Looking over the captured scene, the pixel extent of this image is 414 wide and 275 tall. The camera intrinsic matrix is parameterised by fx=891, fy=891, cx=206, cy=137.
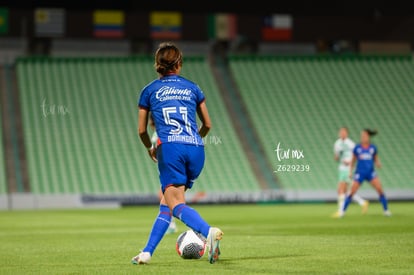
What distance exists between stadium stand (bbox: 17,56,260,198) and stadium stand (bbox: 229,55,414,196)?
68.2 inches

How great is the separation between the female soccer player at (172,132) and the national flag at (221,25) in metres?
30.7

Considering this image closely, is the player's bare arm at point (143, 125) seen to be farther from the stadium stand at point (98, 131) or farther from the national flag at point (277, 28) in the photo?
the national flag at point (277, 28)

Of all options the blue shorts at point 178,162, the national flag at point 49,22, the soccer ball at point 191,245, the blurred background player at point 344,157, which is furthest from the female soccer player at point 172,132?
the national flag at point 49,22

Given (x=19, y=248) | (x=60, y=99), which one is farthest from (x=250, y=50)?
(x=19, y=248)

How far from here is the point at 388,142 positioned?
123ft

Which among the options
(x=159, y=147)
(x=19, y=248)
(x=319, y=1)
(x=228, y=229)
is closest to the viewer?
(x=159, y=147)

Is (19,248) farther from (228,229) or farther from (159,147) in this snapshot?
(228,229)

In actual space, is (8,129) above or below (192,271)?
below

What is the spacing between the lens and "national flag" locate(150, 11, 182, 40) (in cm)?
3984

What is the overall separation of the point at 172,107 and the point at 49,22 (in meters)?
30.3

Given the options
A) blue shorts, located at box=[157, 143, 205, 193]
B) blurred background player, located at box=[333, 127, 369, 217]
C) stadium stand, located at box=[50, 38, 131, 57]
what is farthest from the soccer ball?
stadium stand, located at box=[50, 38, 131, 57]

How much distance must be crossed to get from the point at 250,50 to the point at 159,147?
3228 centimetres

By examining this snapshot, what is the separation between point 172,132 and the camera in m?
9.91

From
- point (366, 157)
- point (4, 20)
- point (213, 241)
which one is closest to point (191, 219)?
point (213, 241)
